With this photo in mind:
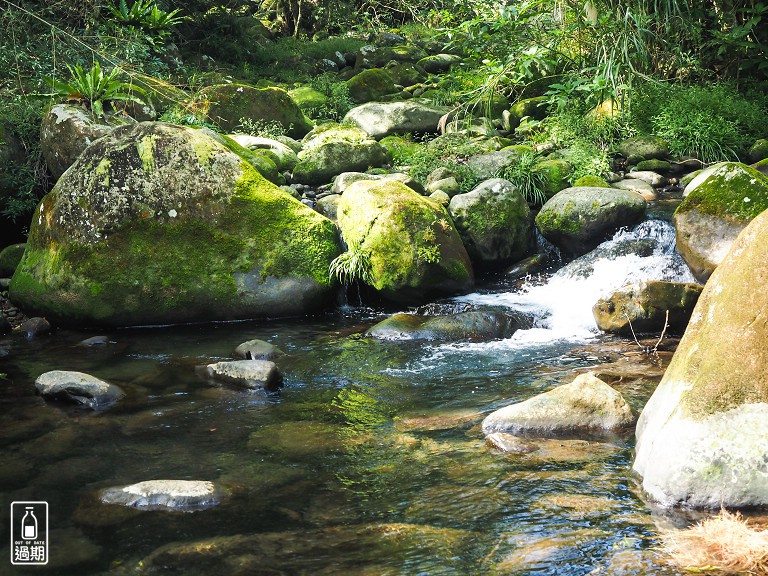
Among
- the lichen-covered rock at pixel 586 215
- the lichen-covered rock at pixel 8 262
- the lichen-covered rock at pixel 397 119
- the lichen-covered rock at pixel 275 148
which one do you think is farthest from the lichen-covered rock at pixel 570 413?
the lichen-covered rock at pixel 397 119

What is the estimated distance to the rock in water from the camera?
5914mm

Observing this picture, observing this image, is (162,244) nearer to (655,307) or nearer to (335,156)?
(335,156)

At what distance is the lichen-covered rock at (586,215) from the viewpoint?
9.77 metres

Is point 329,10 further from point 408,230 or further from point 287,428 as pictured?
point 287,428

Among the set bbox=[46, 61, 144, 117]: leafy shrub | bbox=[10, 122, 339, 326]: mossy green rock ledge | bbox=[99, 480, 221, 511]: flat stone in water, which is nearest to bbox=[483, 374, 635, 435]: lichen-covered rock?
bbox=[99, 480, 221, 511]: flat stone in water

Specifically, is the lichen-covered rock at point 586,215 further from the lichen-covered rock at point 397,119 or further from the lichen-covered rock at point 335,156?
the lichen-covered rock at point 397,119

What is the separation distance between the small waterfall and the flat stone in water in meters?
4.88

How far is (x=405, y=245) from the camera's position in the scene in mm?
8977

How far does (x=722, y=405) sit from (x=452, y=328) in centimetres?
431

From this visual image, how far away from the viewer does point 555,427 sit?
491 cm

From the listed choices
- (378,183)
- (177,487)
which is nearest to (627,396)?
(177,487)

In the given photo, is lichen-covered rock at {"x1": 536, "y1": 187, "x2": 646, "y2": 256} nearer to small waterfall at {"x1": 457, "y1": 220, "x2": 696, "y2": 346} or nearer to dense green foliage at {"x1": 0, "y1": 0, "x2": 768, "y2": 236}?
small waterfall at {"x1": 457, "y1": 220, "x2": 696, "y2": 346}

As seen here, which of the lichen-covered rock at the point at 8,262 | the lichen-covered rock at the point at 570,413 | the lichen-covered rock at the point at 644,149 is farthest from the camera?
the lichen-covered rock at the point at 644,149

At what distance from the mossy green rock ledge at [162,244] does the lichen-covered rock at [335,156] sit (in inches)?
122
